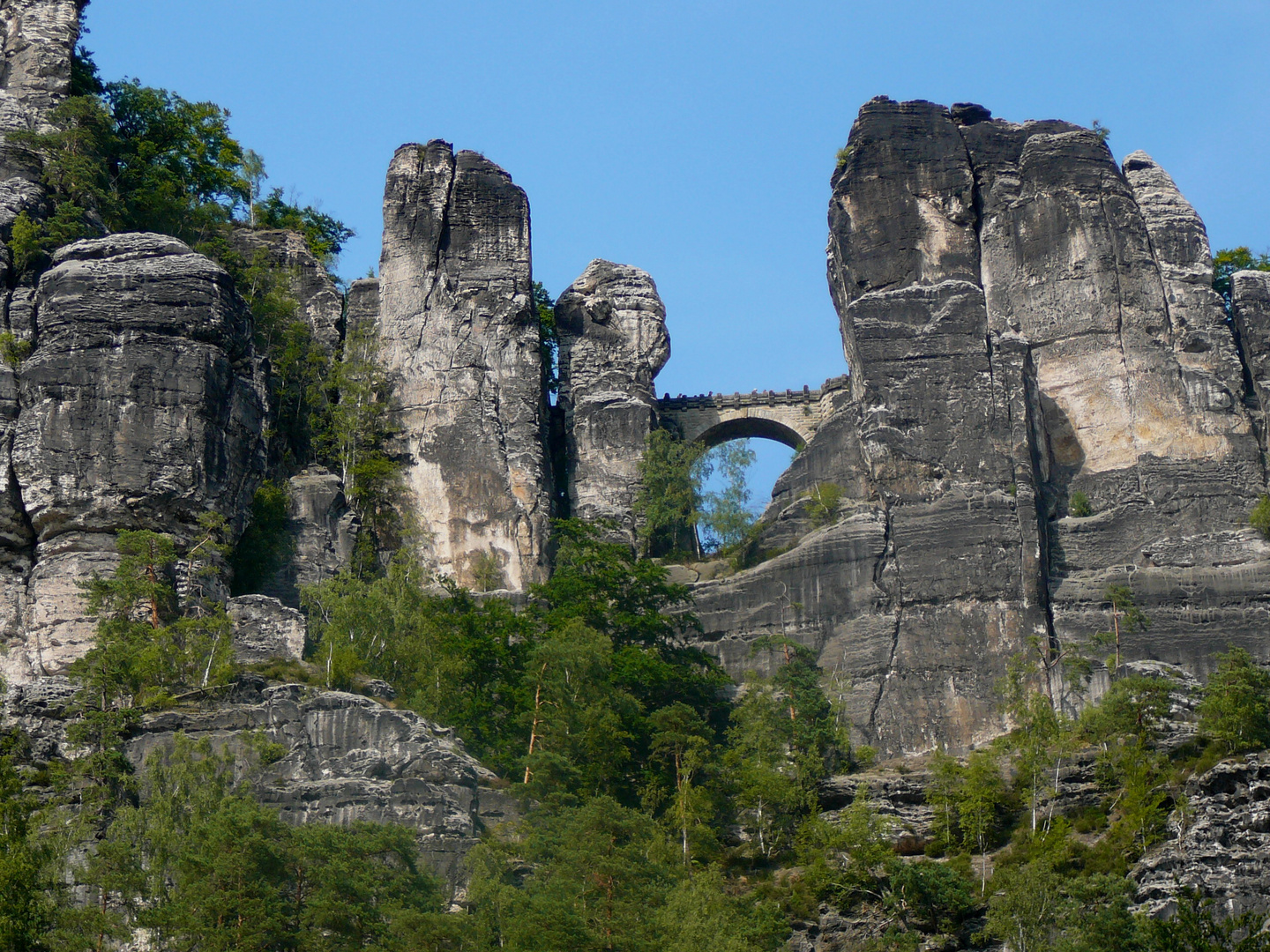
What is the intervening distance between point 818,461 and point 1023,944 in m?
20.3

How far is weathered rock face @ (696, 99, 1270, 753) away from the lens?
174ft

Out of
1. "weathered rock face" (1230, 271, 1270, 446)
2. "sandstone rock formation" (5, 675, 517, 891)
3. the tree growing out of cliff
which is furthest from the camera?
"weathered rock face" (1230, 271, 1270, 446)

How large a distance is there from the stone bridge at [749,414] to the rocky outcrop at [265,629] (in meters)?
19.4

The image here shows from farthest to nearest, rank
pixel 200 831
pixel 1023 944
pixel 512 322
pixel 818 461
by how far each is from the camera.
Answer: pixel 512 322
pixel 818 461
pixel 1023 944
pixel 200 831

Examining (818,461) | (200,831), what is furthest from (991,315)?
(200,831)

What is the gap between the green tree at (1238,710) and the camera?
44938mm

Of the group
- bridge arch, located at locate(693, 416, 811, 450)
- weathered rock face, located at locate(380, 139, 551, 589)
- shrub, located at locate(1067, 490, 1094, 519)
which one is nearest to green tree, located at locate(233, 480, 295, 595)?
weathered rock face, located at locate(380, 139, 551, 589)

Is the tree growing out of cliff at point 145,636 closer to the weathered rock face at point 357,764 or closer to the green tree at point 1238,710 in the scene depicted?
the weathered rock face at point 357,764

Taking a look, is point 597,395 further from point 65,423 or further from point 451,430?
point 65,423

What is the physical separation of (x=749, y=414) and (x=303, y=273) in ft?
51.1

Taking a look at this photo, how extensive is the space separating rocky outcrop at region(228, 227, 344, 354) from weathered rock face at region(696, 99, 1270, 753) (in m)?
15.8

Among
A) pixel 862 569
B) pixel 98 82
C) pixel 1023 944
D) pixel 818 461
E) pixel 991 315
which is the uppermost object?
pixel 98 82

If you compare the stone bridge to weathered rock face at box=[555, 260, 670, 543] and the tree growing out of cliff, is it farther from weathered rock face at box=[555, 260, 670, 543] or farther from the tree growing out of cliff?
the tree growing out of cliff

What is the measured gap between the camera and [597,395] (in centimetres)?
6359
